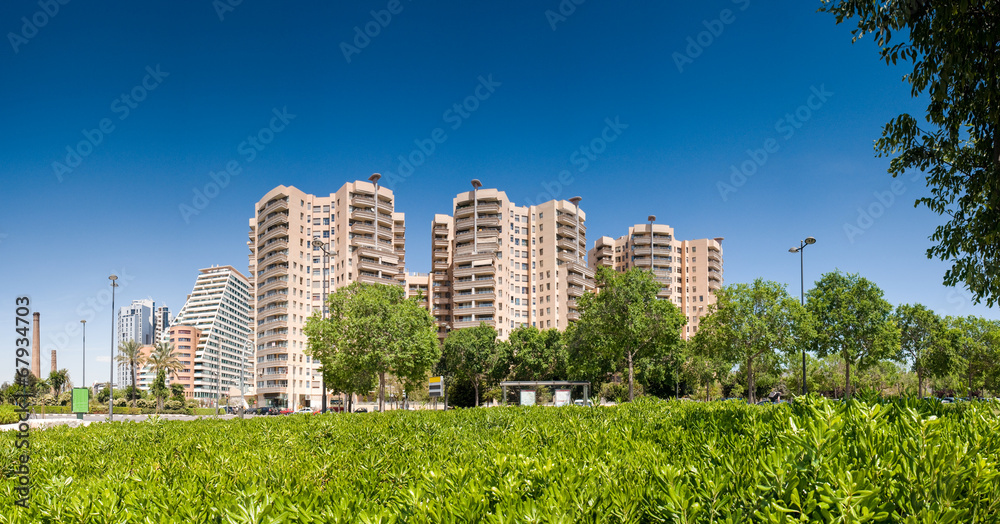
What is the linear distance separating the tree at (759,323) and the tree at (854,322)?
8.26 ft

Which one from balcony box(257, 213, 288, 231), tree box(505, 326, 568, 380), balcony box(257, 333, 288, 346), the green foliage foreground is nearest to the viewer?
the green foliage foreground

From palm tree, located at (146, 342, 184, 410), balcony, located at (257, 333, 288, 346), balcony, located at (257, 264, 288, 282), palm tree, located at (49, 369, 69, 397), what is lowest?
palm tree, located at (49, 369, 69, 397)

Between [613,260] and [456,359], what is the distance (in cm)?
7350

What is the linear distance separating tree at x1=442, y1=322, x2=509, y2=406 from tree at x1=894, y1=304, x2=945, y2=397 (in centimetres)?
4141

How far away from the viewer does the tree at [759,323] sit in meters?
42.8

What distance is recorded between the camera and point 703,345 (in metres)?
48.0

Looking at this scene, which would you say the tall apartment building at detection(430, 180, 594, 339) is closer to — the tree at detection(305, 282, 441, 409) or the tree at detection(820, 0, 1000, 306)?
the tree at detection(305, 282, 441, 409)

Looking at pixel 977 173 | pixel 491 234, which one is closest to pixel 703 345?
pixel 977 173

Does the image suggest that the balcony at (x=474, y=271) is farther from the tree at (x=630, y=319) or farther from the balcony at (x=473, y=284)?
the tree at (x=630, y=319)

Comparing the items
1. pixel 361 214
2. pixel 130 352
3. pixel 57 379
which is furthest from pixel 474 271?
pixel 57 379

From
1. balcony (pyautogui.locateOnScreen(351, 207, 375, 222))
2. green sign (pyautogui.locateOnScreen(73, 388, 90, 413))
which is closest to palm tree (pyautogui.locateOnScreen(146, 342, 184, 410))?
balcony (pyautogui.locateOnScreen(351, 207, 375, 222))

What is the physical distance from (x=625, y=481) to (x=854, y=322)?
1943 inches

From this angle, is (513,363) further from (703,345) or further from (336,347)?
(336,347)

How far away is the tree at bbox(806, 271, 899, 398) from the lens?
43.2 metres
